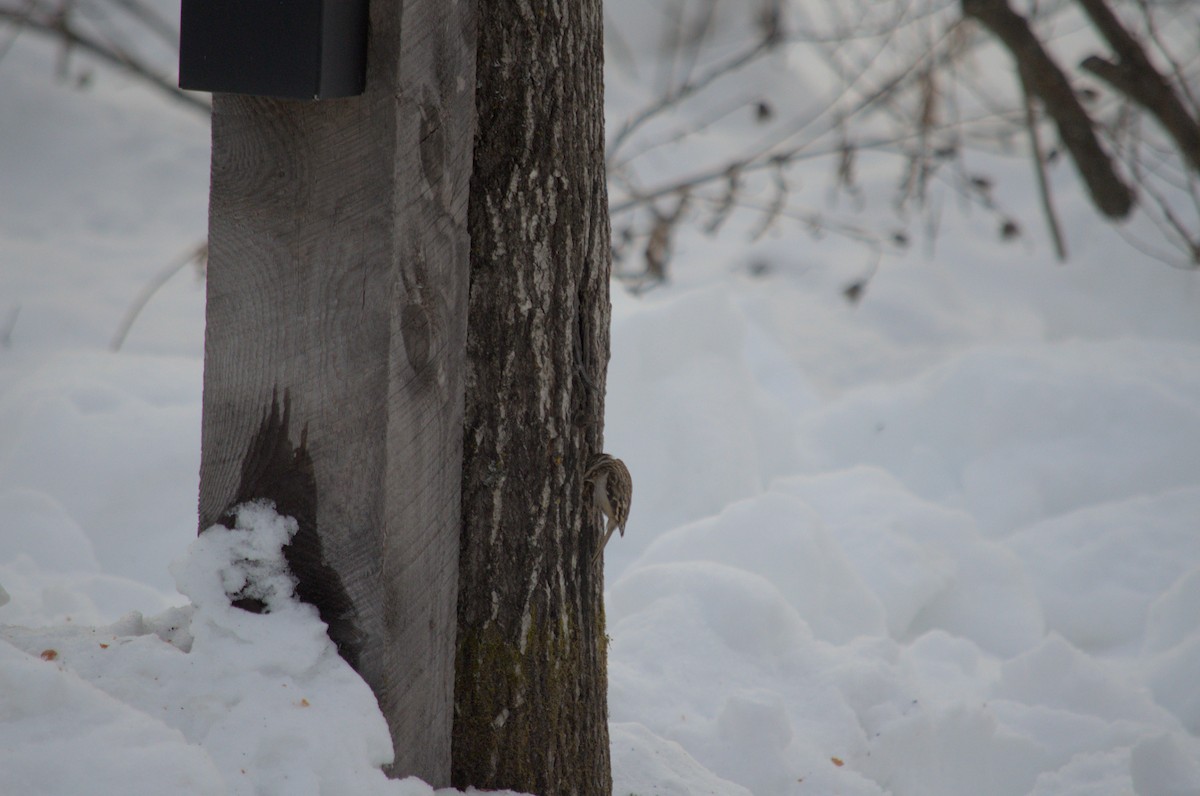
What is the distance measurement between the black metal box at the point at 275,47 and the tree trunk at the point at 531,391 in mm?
264

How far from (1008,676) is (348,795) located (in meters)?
2.20

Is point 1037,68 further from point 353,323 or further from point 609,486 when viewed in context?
point 353,323

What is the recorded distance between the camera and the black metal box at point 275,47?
47.4 inches

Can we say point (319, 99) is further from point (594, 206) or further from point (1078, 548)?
point (1078, 548)

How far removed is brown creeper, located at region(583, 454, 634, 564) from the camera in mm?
1588

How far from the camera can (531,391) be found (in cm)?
154

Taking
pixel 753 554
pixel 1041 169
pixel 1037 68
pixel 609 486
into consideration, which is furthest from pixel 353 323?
pixel 1041 169

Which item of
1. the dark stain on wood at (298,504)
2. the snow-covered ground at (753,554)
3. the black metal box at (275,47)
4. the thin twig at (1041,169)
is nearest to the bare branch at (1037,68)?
the thin twig at (1041,169)

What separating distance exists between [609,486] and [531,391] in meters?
0.20

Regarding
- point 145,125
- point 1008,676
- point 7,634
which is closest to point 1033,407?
point 1008,676

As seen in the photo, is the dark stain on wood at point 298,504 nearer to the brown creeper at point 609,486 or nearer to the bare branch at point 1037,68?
the brown creeper at point 609,486

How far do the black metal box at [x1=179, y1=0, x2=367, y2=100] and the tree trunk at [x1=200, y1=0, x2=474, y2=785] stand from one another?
0.04 m

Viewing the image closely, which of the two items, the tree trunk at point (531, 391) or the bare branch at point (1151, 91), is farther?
the bare branch at point (1151, 91)

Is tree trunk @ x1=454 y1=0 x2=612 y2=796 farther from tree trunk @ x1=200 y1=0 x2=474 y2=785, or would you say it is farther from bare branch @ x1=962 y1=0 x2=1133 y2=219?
bare branch @ x1=962 y1=0 x2=1133 y2=219
